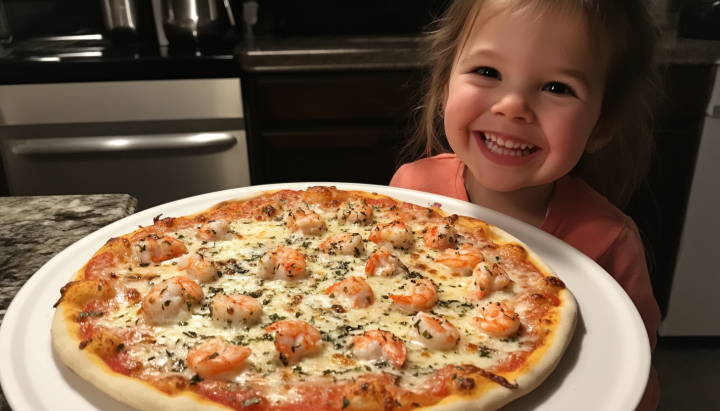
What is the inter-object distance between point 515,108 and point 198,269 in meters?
0.83

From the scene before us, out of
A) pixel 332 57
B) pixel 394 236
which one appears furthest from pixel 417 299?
pixel 332 57

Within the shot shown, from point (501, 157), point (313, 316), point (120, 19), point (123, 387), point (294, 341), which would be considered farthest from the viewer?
point (120, 19)

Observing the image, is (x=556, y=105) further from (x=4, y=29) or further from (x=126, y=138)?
(x=4, y=29)

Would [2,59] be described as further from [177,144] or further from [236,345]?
[236,345]

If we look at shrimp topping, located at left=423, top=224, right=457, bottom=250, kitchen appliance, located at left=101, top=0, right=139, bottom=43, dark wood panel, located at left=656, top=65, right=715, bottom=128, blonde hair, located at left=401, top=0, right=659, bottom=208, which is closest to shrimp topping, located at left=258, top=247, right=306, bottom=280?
shrimp topping, located at left=423, top=224, right=457, bottom=250

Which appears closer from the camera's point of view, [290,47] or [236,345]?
[236,345]

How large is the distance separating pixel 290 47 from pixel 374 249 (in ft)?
5.63

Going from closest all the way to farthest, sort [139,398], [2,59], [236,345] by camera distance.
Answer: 1. [139,398]
2. [236,345]
3. [2,59]

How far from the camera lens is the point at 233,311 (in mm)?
1017

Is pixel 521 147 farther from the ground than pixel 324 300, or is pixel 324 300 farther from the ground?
pixel 521 147

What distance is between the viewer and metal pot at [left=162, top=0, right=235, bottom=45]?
9.36 ft

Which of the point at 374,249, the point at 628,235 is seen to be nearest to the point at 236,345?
the point at 374,249

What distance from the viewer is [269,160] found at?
292cm

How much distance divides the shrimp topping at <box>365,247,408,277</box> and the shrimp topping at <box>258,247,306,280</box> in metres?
0.16
